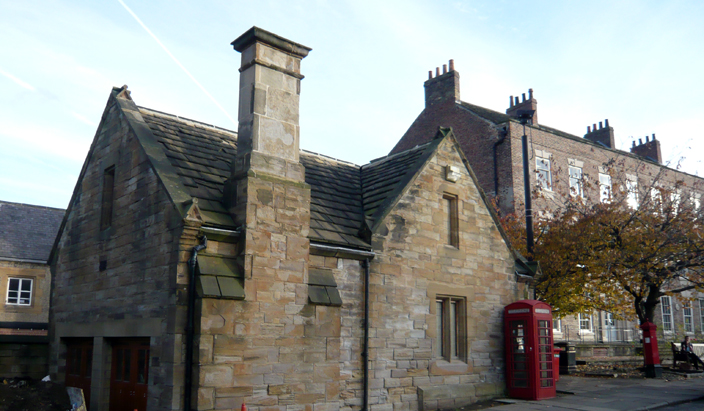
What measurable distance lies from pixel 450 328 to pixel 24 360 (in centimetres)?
1067

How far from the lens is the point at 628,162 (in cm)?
3331

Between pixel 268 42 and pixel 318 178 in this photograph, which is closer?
pixel 268 42

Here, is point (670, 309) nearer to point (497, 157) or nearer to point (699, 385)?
point (497, 157)

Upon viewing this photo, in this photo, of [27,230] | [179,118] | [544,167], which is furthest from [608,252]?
[27,230]

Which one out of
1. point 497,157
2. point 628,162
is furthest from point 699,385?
point 628,162

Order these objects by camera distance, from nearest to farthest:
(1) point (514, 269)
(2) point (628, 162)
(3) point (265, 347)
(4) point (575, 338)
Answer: (3) point (265, 347) → (1) point (514, 269) → (4) point (575, 338) → (2) point (628, 162)

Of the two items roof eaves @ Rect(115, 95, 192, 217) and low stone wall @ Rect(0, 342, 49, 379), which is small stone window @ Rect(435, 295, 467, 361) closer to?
roof eaves @ Rect(115, 95, 192, 217)

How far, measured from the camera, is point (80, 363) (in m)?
13.5

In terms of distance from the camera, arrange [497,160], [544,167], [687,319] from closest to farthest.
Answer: [497,160], [544,167], [687,319]

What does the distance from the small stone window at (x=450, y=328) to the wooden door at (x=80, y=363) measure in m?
8.04

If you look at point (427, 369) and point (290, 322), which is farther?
point (427, 369)

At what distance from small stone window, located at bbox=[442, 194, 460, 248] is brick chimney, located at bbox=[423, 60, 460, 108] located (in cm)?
1595

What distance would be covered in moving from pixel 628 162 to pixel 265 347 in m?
29.3

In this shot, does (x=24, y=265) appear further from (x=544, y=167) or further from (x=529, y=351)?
(x=544, y=167)
